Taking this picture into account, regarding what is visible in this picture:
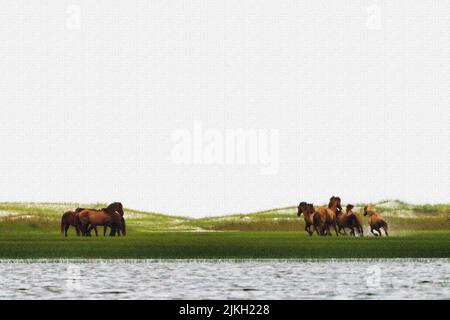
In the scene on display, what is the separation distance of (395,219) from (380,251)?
5311 cm

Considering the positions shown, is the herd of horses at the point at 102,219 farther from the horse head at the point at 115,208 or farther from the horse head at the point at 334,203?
the horse head at the point at 334,203

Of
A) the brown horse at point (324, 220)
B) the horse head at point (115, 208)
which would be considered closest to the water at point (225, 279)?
the brown horse at point (324, 220)

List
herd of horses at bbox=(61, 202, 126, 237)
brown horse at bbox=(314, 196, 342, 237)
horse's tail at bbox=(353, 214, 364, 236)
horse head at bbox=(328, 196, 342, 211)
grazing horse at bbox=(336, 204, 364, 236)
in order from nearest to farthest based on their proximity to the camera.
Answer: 1. herd of horses at bbox=(61, 202, 126, 237)
2. brown horse at bbox=(314, 196, 342, 237)
3. horse's tail at bbox=(353, 214, 364, 236)
4. grazing horse at bbox=(336, 204, 364, 236)
5. horse head at bbox=(328, 196, 342, 211)

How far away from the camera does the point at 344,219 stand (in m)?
58.8

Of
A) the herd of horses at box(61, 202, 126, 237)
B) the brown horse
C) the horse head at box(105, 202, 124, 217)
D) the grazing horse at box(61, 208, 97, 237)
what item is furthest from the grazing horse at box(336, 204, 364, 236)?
the grazing horse at box(61, 208, 97, 237)

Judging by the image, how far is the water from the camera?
26891mm

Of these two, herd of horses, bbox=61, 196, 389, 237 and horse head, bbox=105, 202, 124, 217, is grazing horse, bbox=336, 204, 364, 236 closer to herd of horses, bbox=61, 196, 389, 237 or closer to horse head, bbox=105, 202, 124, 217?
herd of horses, bbox=61, 196, 389, 237

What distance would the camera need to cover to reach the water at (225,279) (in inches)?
1059

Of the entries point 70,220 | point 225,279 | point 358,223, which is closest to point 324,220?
point 358,223

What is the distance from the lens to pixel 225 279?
3077 centimetres

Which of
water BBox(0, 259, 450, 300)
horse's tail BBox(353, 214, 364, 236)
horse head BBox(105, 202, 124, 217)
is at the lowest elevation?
water BBox(0, 259, 450, 300)

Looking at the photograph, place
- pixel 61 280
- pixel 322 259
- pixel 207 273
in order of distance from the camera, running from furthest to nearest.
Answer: pixel 322 259 < pixel 207 273 < pixel 61 280
